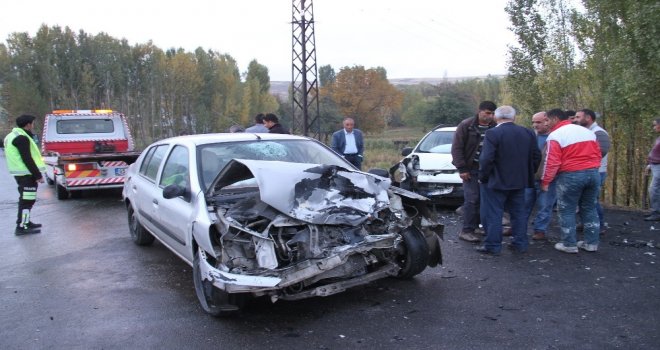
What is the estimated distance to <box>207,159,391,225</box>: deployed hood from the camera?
383cm

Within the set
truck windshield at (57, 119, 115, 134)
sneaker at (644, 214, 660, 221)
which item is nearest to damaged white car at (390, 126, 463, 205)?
sneaker at (644, 214, 660, 221)

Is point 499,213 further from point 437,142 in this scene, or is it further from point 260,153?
point 437,142

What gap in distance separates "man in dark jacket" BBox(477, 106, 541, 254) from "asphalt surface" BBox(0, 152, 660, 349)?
410 mm

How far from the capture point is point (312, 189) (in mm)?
4062

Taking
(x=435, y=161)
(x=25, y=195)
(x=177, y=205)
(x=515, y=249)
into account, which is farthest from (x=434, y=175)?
(x=25, y=195)

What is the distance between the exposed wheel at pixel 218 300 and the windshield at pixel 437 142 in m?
6.13

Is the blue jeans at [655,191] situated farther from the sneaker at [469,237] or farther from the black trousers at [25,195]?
the black trousers at [25,195]

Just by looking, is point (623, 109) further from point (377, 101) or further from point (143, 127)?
point (377, 101)

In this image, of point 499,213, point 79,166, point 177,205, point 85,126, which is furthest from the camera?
point 85,126

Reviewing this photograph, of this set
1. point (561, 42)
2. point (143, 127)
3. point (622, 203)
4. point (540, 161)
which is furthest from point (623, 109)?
point (143, 127)

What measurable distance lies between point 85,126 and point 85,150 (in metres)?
0.68

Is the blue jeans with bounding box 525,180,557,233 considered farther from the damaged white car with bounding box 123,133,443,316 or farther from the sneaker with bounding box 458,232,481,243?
the damaged white car with bounding box 123,133,443,316

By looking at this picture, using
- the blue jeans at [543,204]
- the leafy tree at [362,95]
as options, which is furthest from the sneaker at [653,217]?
the leafy tree at [362,95]

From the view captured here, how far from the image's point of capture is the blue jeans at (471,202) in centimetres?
608
